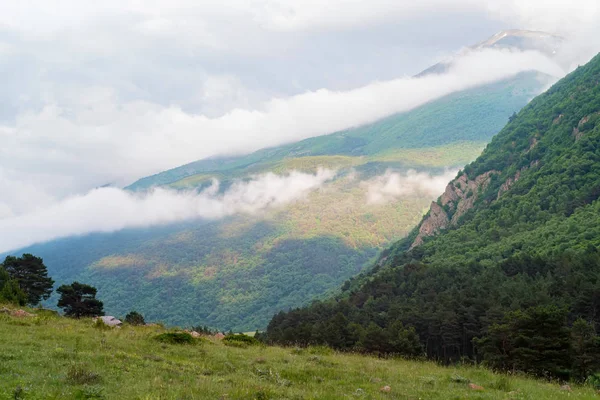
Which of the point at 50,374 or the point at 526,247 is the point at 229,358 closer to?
the point at 50,374

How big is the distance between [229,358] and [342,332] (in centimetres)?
3976

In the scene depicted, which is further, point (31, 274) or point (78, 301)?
point (31, 274)

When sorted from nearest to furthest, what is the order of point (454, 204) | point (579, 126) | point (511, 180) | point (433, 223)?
point (579, 126) → point (511, 180) → point (454, 204) → point (433, 223)

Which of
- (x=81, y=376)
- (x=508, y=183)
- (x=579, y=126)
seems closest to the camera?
(x=81, y=376)

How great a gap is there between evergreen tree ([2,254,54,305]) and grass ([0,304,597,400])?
1392 inches

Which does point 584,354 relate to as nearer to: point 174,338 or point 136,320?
point 174,338

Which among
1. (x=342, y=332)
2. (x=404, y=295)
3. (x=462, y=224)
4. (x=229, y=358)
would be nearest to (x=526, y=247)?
(x=404, y=295)

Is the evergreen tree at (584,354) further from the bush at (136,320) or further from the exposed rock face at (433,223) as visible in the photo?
the exposed rock face at (433,223)

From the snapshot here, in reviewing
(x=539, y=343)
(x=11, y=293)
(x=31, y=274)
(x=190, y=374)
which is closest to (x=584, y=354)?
(x=539, y=343)

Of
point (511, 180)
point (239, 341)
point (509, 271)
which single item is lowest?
point (509, 271)

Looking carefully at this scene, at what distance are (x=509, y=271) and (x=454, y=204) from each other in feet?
289

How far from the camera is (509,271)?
3282 inches

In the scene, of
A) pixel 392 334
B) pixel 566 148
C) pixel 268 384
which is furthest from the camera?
pixel 566 148

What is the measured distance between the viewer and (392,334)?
154ft
